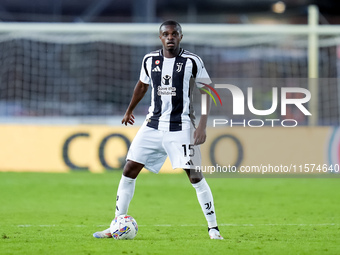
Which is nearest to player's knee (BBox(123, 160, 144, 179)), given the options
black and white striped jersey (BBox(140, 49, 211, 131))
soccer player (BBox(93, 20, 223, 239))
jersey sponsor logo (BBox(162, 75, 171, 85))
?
soccer player (BBox(93, 20, 223, 239))

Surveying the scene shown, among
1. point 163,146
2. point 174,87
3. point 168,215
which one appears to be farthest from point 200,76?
point 168,215

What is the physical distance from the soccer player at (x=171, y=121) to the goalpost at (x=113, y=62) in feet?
31.2

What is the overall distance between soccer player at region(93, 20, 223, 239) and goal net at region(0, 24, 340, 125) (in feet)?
31.7

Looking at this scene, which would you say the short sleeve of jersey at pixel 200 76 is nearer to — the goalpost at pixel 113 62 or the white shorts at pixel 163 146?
the white shorts at pixel 163 146

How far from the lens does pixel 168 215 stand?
847cm

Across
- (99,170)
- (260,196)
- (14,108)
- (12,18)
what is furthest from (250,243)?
(12,18)

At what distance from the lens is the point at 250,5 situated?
102 ft

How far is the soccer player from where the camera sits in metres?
6.09

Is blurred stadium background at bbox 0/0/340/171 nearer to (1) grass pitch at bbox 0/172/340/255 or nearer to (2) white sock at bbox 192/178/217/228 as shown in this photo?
(1) grass pitch at bbox 0/172/340/255

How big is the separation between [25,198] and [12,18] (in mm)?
18670

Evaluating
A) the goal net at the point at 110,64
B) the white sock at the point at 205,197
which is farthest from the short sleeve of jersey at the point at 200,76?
the goal net at the point at 110,64

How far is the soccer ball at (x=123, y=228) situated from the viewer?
6082mm

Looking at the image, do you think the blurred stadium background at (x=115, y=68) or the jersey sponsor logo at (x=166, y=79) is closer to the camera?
the jersey sponsor logo at (x=166, y=79)

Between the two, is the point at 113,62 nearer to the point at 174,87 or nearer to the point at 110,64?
the point at 110,64
